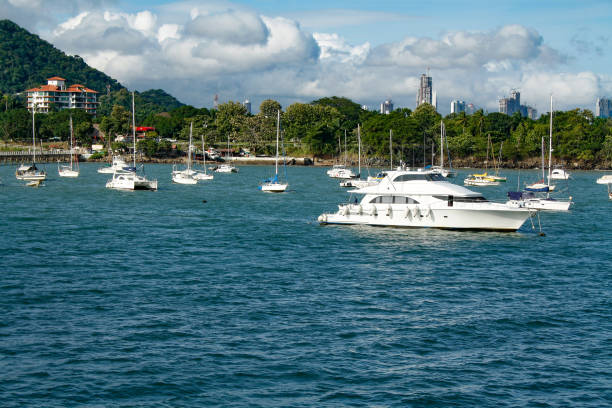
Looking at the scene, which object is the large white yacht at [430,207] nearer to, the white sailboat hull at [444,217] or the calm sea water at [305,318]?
the white sailboat hull at [444,217]

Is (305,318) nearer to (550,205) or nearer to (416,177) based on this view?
(416,177)

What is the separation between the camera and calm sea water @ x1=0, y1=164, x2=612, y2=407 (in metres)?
20.4

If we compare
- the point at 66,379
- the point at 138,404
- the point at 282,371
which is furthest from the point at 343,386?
the point at 66,379

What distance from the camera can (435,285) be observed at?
34406 millimetres

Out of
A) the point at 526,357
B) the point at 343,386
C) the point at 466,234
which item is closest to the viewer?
the point at 343,386

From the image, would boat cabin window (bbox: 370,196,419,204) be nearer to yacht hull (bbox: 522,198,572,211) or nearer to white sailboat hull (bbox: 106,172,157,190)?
yacht hull (bbox: 522,198,572,211)

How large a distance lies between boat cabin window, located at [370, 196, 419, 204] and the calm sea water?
7.34ft

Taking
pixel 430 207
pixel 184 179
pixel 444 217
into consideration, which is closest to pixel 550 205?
pixel 444 217

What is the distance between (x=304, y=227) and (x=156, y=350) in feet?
112

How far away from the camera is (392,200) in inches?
2068

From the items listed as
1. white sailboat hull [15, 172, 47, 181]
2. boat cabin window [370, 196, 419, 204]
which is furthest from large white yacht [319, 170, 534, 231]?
white sailboat hull [15, 172, 47, 181]

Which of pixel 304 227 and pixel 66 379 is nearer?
pixel 66 379

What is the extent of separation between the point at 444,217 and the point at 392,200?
14.1ft

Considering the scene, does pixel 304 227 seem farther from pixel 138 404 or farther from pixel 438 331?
pixel 138 404
